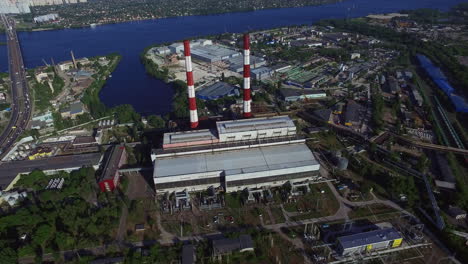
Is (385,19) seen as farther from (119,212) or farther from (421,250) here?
(119,212)

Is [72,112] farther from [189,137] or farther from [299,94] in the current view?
[299,94]

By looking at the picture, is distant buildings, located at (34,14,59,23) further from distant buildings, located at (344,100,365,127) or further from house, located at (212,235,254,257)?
house, located at (212,235,254,257)

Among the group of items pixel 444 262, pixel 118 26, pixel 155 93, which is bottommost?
pixel 444 262

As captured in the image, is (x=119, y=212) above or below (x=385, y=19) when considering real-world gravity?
below

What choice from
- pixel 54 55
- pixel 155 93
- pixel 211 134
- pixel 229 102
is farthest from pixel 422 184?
pixel 54 55

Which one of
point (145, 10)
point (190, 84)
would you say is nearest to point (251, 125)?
point (190, 84)

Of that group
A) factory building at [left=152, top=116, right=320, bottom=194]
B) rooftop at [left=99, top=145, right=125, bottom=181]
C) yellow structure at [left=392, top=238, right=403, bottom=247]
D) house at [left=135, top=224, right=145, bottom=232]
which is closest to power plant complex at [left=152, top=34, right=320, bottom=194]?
factory building at [left=152, top=116, right=320, bottom=194]
